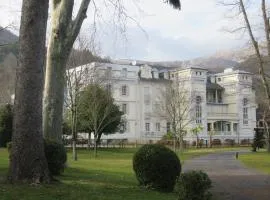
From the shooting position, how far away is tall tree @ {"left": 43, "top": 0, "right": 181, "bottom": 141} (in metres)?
16.5

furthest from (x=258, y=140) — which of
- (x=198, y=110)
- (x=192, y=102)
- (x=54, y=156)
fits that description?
(x=54, y=156)

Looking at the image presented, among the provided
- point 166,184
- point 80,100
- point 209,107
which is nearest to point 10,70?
point 80,100

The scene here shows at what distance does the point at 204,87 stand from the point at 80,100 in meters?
47.0

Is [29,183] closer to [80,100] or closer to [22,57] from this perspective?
[22,57]

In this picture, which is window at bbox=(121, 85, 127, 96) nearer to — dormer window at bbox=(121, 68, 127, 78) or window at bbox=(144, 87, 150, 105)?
dormer window at bbox=(121, 68, 127, 78)

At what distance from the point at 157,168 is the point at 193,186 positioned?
2182mm

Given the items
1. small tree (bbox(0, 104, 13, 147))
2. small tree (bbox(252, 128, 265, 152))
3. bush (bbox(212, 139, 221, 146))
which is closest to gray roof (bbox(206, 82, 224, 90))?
bush (bbox(212, 139, 221, 146))

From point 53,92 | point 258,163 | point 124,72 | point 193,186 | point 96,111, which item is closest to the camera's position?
point 193,186

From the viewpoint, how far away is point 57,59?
1692 cm

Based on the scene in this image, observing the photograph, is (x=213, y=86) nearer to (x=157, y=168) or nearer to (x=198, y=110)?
(x=198, y=110)

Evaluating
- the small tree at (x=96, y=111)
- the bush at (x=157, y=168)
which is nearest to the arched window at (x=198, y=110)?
the small tree at (x=96, y=111)

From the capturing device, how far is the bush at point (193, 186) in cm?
1186

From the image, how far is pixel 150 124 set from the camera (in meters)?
79.2

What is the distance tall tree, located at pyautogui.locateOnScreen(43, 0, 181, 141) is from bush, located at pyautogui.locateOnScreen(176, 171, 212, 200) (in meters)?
6.14
